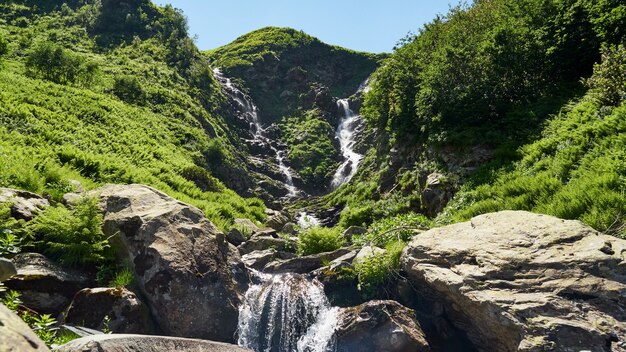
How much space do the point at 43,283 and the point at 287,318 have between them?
5804mm

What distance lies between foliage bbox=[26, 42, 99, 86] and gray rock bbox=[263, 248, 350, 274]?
32.7 m

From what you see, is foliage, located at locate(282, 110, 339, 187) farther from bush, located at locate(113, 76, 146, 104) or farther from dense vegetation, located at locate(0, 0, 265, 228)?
bush, located at locate(113, 76, 146, 104)

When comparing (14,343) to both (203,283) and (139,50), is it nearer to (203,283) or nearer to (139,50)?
(203,283)

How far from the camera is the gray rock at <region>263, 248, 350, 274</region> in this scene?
13555 millimetres

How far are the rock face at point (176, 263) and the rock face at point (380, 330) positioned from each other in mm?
2836

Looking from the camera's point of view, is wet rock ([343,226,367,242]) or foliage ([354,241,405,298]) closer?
foliage ([354,241,405,298])

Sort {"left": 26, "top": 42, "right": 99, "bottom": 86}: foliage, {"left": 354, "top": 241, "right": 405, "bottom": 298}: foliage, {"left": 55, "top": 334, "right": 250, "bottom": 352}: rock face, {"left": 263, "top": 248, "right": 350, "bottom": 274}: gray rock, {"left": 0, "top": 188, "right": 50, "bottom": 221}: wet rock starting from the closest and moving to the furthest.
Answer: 1. {"left": 55, "top": 334, "right": 250, "bottom": 352}: rock face
2. {"left": 0, "top": 188, "right": 50, "bottom": 221}: wet rock
3. {"left": 354, "top": 241, "right": 405, "bottom": 298}: foliage
4. {"left": 263, "top": 248, "right": 350, "bottom": 274}: gray rock
5. {"left": 26, "top": 42, "right": 99, "bottom": 86}: foliage

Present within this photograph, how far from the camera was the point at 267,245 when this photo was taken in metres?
16.4

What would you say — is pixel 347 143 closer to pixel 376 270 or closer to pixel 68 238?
pixel 376 270

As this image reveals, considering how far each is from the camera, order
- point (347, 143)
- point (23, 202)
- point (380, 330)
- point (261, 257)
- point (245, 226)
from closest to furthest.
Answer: point (380, 330)
point (23, 202)
point (261, 257)
point (245, 226)
point (347, 143)

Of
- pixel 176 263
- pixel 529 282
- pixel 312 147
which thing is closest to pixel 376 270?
pixel 529 282

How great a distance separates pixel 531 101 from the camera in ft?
61.4

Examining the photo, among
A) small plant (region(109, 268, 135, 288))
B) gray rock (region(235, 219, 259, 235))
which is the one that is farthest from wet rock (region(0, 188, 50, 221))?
gray rock (region(235, 219, 259, 235))

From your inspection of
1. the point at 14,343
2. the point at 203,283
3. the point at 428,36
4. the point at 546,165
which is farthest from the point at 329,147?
the point at 14,343
